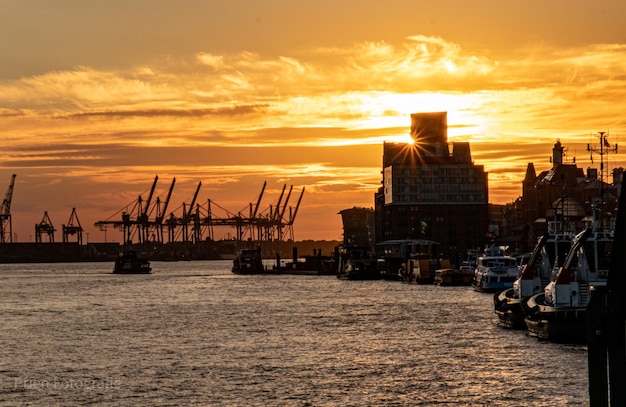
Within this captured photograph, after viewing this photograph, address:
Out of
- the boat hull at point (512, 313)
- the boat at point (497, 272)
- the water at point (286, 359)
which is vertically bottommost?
the water at point (286, 359)

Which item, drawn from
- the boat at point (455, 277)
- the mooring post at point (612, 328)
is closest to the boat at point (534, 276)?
the mooring post at point (612, 328)

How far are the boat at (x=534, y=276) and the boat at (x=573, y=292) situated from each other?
21.1ft

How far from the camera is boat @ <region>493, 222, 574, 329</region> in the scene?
6831 cm

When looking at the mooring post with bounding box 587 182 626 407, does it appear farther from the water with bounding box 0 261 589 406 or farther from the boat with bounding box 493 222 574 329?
Result: the boat with bounding box 493 222 574 329

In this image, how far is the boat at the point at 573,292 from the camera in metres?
55.7

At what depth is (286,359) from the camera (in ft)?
187

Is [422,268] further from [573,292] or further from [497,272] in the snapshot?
[573,292]

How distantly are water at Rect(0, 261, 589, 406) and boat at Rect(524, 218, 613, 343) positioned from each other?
→ 102cm

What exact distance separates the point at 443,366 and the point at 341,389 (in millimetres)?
9195

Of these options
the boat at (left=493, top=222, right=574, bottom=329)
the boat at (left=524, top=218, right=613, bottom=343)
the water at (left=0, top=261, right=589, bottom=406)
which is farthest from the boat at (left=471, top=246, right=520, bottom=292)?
the boat at (left=524, top=218, right=613, bottom=343)

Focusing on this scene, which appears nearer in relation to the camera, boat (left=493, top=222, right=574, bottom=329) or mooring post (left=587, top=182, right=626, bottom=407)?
mooring post (left=587, top=182, right=626, bottom=407)

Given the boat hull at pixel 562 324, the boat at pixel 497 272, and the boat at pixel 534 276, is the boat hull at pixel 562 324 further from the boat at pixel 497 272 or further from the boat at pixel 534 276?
the boat at pixel 497 272

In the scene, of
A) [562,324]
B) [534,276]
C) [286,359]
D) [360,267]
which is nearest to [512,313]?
[534,276]

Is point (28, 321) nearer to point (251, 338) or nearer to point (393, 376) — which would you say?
point (251, 338)
